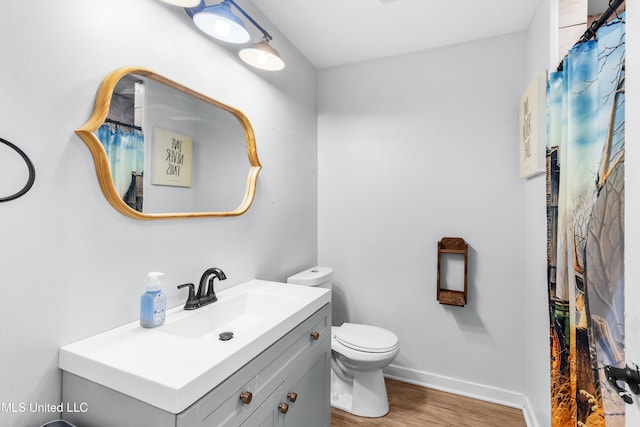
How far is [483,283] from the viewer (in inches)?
83.8

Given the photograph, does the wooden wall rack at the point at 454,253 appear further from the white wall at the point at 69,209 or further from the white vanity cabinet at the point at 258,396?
the white wall at the point at 69,209

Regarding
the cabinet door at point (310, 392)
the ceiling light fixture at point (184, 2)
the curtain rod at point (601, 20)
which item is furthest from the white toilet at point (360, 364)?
the curtain rod at point (601, 20)

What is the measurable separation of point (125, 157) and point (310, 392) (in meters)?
1.29

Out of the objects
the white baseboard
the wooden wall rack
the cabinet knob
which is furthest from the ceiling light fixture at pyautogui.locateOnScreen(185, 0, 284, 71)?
the white baseboard

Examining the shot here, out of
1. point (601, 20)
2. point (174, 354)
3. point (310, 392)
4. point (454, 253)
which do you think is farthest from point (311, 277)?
point (601, 20)

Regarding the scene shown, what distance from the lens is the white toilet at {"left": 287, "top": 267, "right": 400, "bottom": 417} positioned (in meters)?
1.85

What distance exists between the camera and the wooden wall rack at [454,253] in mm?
2088

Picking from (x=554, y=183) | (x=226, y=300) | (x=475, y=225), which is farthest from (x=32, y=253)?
(x=475, y=225)

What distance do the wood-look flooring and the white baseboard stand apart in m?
0.03

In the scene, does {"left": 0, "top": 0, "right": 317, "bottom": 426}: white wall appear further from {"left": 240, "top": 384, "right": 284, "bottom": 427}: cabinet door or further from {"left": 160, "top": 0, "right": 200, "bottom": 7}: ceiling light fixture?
{"left": 240, "top": 384, "right": 284, "bottom": 427}: cabinet door

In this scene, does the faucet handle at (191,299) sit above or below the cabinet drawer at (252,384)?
above

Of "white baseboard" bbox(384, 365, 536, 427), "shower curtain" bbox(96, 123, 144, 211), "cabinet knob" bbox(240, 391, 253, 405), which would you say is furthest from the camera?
"white baseboard" bbox(384, 365, 536, 427)

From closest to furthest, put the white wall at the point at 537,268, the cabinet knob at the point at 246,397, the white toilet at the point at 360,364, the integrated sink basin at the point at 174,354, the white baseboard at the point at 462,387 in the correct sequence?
the integrated sink basin at the point at 174,354, the cabinet knob at the point at 246,397, the white wall at the point at 537,268, the white toilet at the point at 360,364, the white baseboard at the point at 462,387

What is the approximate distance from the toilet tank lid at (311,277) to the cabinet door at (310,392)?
52 cm
